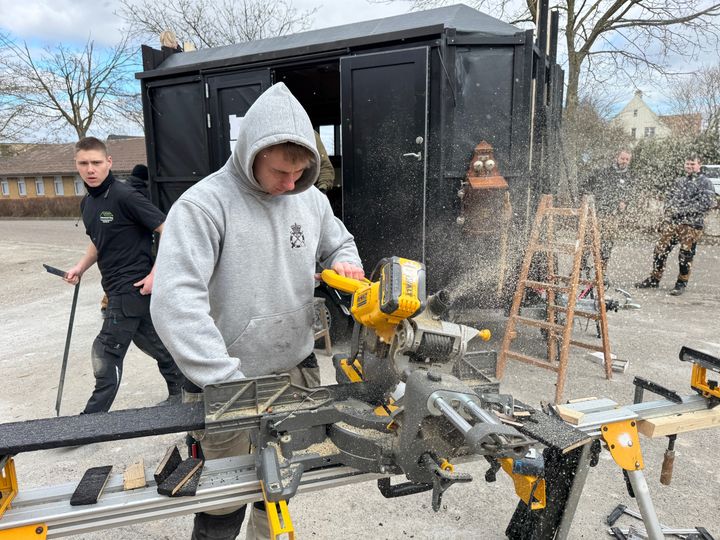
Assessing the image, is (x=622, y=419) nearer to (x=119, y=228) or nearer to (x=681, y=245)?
(x=119, y=228)

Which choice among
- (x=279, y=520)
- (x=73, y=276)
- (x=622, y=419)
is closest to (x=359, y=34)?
(x=73, y=276)

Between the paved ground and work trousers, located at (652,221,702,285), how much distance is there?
418 millimetres

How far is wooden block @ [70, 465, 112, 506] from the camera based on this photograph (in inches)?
50.9

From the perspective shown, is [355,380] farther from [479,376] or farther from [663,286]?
[663,286]

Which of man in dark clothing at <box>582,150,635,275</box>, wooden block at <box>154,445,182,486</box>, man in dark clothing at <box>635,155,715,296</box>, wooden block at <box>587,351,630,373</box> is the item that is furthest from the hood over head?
man in dark clothing at <box>635,155,715,296</box>

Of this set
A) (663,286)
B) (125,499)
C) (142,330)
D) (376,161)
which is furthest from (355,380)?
(663,286)

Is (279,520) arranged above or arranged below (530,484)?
above

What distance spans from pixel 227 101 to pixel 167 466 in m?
4.57

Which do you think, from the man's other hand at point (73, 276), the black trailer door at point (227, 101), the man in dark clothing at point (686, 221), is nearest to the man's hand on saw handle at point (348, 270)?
the man's other hand at point (73, 276)

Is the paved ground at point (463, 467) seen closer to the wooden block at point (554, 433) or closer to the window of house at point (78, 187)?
the wooden block at point (554, 433)

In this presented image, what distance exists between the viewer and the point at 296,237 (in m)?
1.84

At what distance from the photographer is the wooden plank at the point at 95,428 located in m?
1.32

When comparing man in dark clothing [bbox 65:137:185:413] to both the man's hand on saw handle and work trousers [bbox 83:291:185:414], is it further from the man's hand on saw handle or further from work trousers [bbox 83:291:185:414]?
the man's hand on saw handle

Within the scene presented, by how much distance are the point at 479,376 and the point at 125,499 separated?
3.85 ft
